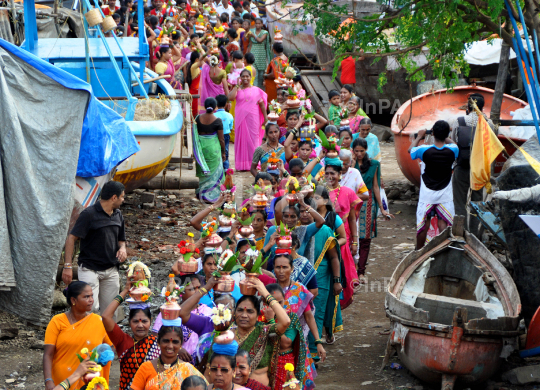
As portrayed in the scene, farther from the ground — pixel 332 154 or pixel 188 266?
pixel 332 154

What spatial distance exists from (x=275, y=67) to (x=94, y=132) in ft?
23.7

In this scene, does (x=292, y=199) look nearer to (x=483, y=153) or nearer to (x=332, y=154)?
(x=332, y=154)

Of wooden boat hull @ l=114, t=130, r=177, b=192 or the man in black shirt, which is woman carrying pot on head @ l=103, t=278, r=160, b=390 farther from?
wooden boat hull @ l=114, t=130, r=177, b=192

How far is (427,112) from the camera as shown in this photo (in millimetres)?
13039

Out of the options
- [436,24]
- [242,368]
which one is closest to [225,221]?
[242,368]

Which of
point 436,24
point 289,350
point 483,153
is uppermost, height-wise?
point 436,24

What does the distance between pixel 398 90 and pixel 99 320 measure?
41.5 ft

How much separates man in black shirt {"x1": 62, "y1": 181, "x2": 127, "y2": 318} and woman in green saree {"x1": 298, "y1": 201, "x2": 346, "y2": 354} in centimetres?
156

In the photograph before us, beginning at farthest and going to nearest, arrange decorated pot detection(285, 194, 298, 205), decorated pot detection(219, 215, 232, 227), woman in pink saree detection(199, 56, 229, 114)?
woman in pink saree detection(199, 56, 229, 114)
decorated pot detection(285, 194, 298, 205)
decorated pot detection(219, 215, 232, 227)

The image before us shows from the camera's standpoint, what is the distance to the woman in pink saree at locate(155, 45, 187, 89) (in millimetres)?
13484

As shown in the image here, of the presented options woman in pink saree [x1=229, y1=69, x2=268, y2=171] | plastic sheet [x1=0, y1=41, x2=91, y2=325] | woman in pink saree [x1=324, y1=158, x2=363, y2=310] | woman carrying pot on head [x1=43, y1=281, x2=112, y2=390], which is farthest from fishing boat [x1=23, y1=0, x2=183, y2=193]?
woman carrying pot on head [x1=43, y1=281, x2=112, y2=390]

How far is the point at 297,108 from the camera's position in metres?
9.80

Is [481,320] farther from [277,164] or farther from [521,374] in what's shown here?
[277,164]

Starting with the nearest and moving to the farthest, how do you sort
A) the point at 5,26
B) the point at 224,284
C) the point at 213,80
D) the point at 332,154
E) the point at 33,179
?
the point at 224,284, the point at 33,179, the point at 332,154, the point at 5,26, the point at 213,80
